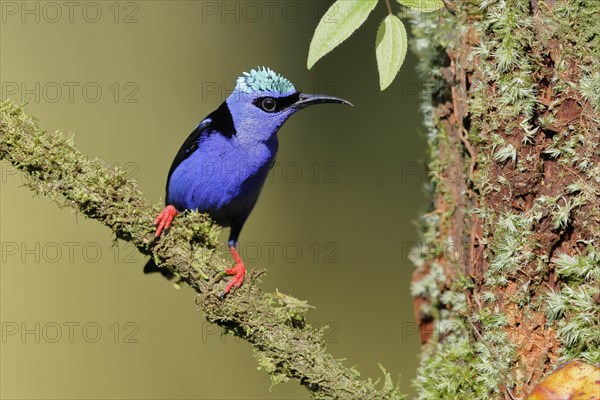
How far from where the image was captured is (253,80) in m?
4.21

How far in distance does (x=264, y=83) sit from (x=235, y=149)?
42 cm

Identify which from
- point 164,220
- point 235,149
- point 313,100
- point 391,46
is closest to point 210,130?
point 235,149

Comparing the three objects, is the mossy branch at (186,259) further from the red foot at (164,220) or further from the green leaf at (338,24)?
the green leaf at (338,24)

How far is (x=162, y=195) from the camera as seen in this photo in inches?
303

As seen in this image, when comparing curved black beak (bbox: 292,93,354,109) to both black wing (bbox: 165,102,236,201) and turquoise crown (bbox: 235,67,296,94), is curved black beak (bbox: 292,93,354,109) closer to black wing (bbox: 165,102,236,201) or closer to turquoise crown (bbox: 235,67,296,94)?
turquoise crown (bbox: 235,67,296,94)

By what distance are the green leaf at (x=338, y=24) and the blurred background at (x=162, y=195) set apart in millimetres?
4698

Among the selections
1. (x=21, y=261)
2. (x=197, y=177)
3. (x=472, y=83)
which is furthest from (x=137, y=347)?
(x=472, y=83)

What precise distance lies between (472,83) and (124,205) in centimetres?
142

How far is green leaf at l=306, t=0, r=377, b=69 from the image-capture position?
2.31 meters

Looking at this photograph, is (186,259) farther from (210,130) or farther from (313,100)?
(313,100)

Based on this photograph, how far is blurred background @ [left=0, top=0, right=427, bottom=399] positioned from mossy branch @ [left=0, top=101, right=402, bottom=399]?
12.5ft

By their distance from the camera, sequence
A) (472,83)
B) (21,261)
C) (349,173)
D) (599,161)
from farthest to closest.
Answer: (349,173)
(21,261)
(472,83)
(599,161)

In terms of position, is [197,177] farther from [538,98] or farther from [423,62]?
[538,98]

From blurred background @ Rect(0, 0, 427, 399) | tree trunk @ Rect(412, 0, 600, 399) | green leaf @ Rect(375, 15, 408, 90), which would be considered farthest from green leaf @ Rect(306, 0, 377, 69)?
blurred background @ Rect(0, 0, 427, 399)
